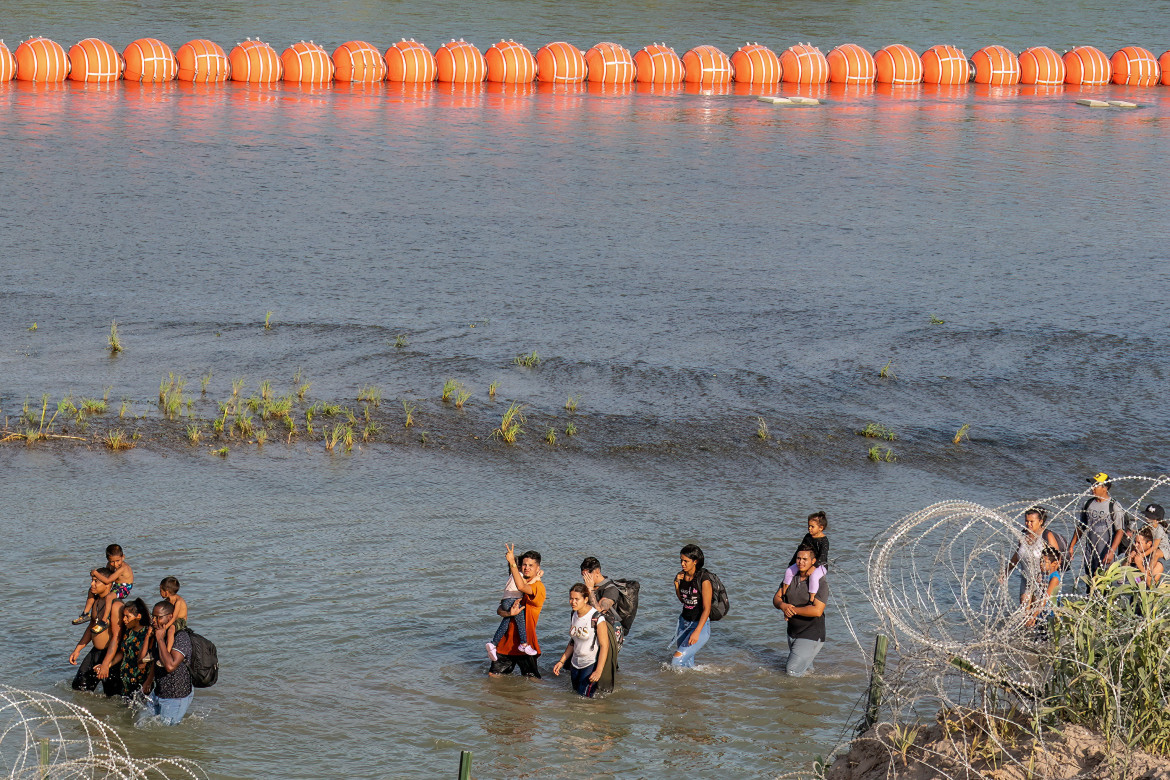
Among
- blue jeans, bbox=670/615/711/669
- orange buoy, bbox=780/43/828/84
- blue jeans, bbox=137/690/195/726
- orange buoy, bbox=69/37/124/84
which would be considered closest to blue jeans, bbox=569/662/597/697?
blue jeans, bbox=670/615/711/669

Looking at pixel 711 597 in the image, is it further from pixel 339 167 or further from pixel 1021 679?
pixel 339 167

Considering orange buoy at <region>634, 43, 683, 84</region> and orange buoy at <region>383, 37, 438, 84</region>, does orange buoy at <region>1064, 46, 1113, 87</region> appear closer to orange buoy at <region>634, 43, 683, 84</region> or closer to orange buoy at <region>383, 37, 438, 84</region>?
orange buoy at <region>634, 43, 683, 84</region>

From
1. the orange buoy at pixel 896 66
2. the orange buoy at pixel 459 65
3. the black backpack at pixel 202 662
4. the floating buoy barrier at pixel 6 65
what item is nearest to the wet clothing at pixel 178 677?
the black backpack at pixel 202 662

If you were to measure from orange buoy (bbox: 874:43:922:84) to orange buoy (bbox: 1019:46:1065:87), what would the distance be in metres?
4.50

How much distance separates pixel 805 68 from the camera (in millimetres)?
46250

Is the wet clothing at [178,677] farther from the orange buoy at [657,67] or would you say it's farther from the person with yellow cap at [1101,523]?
the orange buoy at [657,67]

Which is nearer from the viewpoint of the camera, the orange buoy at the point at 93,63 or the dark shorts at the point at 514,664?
the dark shorts at the point at 514,664

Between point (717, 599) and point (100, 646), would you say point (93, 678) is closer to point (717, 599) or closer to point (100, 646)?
point (100, 646)

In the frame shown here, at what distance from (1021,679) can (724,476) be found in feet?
23.8

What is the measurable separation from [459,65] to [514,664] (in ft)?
118

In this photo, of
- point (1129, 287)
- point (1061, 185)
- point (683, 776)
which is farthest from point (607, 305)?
point (1061, 185)

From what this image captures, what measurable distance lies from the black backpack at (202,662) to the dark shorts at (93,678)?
72 cm

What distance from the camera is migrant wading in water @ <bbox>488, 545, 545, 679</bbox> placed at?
917cm

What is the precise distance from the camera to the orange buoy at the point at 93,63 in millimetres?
38938
